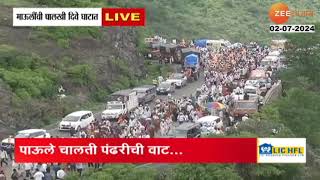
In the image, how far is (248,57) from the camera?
175ft

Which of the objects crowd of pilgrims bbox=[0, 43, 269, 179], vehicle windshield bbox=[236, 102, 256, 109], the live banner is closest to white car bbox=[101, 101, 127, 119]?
crowd of pilgrims bbox=[0, 43, 269, 179]

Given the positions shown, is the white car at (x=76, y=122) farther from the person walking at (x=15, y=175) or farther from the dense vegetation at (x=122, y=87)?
the person walking at (x=15, y=175)

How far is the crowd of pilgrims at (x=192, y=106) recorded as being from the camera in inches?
1106

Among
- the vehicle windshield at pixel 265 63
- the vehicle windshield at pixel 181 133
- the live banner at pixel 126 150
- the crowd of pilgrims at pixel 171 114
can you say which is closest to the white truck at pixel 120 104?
the crowd of pilgrims at pixel 171 114

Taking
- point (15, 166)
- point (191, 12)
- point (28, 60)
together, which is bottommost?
point (15, 166)

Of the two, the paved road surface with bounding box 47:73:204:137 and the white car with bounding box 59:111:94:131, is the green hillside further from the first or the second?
the white car with bounding box 59:111:94:131

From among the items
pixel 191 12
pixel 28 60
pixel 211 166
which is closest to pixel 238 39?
pixel 191 12

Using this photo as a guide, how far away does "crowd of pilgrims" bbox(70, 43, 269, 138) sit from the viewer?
2809cm

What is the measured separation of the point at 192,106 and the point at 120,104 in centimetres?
344

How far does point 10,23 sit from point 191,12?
1915 inches

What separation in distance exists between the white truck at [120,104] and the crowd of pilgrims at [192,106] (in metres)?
0.53

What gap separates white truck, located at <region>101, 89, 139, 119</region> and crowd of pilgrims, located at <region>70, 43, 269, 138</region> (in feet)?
1.74

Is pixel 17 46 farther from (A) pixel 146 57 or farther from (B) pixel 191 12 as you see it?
(B) pixel 191 12

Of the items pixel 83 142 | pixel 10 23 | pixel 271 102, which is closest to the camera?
pixel 83 142
